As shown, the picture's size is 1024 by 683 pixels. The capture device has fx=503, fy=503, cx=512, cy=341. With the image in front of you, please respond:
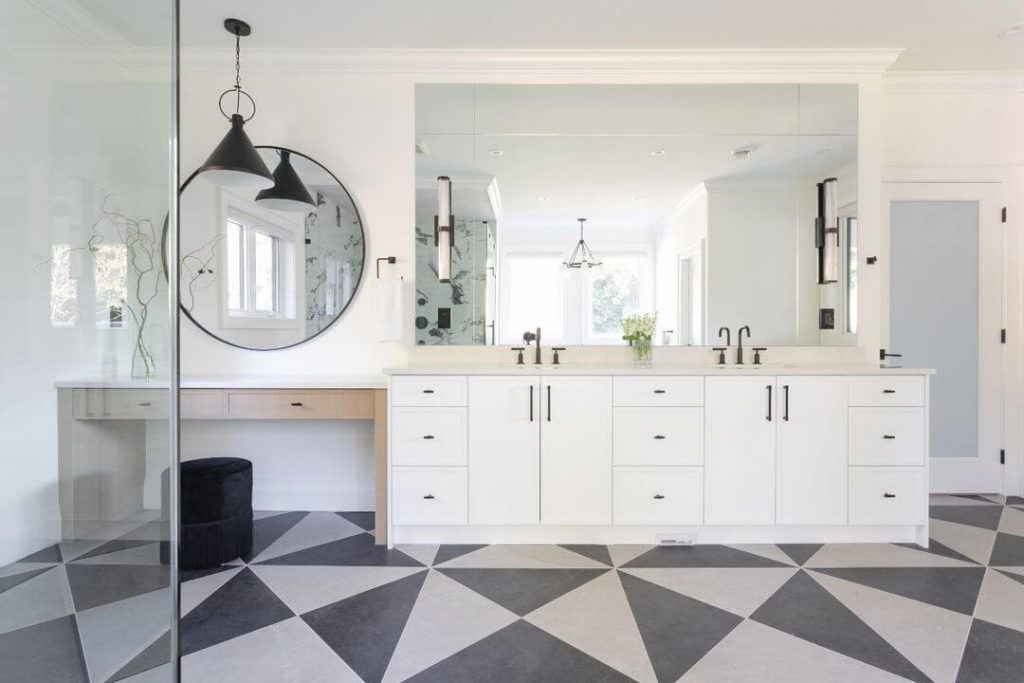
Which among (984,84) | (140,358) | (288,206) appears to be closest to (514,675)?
(140,358)

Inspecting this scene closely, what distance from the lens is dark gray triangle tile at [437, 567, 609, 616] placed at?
2074 millimetres

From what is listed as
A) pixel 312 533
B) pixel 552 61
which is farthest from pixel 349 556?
pixel 552 61

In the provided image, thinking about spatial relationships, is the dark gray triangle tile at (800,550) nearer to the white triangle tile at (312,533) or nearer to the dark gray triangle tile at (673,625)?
the dark gray triangle tile at (673,625)

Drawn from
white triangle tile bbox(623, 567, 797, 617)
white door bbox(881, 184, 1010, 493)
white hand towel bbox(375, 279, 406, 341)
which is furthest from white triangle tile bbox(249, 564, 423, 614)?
white door bbox(881, 184, 1010, 493)

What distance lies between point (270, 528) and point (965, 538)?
149 inches

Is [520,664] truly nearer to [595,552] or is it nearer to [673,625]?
[673,625]

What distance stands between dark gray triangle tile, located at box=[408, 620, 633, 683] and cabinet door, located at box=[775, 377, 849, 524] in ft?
4.68

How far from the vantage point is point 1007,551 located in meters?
2.53

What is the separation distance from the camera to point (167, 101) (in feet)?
5.52

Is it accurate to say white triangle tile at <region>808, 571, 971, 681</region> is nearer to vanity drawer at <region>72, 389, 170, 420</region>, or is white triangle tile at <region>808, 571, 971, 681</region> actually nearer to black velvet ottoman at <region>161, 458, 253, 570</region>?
black velvet ottoman at <region>161, 458, 253, 570</region>

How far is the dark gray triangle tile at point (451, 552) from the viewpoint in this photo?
8.06 feet

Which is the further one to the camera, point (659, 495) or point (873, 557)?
point (659, 495)

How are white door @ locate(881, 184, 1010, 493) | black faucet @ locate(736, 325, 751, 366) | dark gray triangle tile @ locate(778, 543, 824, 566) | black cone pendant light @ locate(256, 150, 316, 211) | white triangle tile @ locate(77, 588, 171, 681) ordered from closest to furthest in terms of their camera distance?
white triangle tile @ locate(77, 588, 171, 681) → dark gray triangle tile @ locate(778, 543, 824, 566) → black cone pendant light @ locate(256, 150, 316, 211) → black faucet @ locate(736, 325, 751, 366) → white door @ locate(881, 184, 1010, 493)

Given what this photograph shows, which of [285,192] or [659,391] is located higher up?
[285,192]
